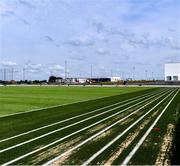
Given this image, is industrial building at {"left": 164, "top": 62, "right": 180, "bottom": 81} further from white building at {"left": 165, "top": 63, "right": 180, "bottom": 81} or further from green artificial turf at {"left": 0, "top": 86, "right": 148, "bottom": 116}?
green artificial turf at {"left": 0, "top": 86, "right": 148, "bottom": 116}

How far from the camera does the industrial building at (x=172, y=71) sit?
15300 centimetres

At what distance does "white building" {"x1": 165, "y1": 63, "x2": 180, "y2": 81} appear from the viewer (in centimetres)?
15300

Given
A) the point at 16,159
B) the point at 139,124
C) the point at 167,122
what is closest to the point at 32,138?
the point at 16,159

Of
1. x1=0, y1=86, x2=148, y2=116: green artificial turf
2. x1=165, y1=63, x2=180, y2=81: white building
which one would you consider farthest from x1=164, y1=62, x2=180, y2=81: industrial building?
x1=0, y1=86, x2=148, y2=116: green artificial turf

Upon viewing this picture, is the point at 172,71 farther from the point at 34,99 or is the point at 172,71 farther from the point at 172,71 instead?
the point at 34,99

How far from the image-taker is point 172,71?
154750mm

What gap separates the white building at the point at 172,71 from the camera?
153m

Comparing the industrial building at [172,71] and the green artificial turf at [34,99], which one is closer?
the green artificial turf at [34,99]

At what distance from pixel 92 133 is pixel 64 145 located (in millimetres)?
2863

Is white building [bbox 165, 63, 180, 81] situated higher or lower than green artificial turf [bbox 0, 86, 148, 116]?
higher

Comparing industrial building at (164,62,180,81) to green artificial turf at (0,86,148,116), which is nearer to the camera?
green artificial turf at (0,86,148,116)

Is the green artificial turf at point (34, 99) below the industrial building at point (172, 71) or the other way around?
below

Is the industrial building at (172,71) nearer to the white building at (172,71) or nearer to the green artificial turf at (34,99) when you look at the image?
the white building at (172,71)

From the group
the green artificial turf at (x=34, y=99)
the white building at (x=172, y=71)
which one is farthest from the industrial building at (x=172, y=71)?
the green artificial turf at (x=34, y=99)
